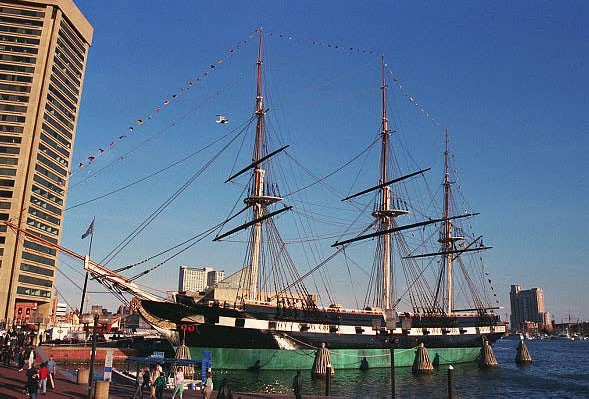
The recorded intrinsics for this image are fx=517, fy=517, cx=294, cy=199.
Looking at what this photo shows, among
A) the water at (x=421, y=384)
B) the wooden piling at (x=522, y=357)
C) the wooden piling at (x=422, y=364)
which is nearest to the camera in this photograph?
the water at (x=421, y=384)

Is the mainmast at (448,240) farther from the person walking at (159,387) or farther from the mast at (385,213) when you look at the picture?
the person walking at (159,387)

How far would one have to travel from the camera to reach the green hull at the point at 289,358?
43781mm

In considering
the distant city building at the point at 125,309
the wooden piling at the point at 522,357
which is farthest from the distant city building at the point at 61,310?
the wooden piling at the point at 522,357

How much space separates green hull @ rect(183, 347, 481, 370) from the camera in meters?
43.8

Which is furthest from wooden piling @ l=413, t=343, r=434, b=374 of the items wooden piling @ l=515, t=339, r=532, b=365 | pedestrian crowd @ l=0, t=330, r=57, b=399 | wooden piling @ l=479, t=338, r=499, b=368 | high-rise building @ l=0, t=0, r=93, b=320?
high-rise building @ l=0, t=0, r=93, b=320

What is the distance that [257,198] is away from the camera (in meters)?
54.8

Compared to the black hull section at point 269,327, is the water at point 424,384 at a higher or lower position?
lower

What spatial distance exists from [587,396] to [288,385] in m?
22.7

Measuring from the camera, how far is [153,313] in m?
44.2

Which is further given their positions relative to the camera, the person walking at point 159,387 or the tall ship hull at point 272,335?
the tall ship hull at point 272,335

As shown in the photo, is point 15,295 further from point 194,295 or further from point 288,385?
point 288,385

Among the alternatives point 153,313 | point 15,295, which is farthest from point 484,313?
point 15,295

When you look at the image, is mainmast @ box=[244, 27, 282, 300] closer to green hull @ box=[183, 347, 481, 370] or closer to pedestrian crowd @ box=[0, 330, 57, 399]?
green hull @ box=[183, 347, 481, 370]

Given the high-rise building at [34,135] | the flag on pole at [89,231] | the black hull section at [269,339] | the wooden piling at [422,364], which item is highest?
the high-rise building at [34,135]
